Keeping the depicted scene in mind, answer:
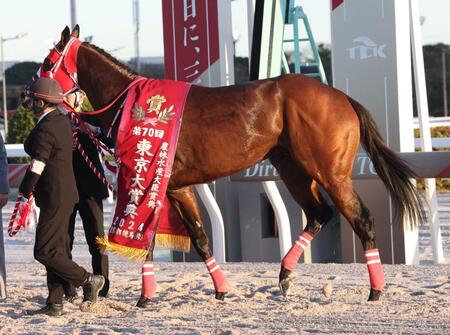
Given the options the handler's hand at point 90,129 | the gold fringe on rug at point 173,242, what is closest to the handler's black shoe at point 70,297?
the gold fringe on rug at point 173,242

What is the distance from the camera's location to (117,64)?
23.9 feet

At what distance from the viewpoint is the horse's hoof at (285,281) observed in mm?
7180

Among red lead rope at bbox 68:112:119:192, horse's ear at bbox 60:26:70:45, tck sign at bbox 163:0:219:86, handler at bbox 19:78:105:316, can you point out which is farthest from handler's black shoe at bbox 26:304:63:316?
tck sign at bbox 163:0:219:86

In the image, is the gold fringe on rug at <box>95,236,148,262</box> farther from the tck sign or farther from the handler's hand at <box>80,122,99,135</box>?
the tck sign

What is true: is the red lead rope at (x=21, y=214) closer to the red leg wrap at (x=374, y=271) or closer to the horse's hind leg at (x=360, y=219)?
the horse's hind leg at (x=360, y=219)

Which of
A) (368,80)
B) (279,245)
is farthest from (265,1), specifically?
(279,245)

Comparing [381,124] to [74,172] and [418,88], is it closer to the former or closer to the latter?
[418,88]

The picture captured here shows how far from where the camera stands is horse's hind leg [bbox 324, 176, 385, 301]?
6.92 metres

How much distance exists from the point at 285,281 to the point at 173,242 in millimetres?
881

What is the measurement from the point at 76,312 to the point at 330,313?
1633 millimetres

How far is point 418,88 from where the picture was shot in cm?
925

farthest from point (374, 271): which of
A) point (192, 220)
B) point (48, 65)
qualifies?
point (48, 65)

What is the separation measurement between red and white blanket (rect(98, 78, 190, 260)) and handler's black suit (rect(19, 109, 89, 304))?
335mm

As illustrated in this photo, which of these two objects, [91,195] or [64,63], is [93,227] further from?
[64,63]
